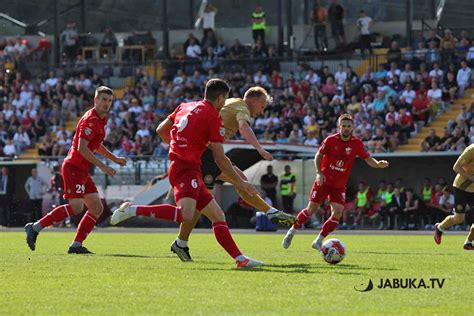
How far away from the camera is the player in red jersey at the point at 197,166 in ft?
43.1

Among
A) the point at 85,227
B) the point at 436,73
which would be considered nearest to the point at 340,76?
the point at 436,73

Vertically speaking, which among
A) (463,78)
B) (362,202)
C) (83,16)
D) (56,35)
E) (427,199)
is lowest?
(362,202)

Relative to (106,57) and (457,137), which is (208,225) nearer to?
(457,137)

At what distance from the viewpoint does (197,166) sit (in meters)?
13.5

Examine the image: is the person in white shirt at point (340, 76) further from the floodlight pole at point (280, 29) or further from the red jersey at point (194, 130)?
the red jersey at point (194, 130)

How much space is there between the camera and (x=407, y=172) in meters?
32.9

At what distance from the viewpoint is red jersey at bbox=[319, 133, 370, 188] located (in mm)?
18734

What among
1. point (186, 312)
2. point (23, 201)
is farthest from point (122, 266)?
point (23, 201)

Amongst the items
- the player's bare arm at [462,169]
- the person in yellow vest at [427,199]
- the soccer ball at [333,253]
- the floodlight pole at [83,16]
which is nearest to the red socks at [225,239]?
the soccer ball at [333,253]

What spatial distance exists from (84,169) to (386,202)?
54.0ft

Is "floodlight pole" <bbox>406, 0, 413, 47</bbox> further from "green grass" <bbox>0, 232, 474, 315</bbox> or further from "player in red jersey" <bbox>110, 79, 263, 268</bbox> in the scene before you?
"player in red jersey" <bbox>110, 79, 263, 268</bbox>

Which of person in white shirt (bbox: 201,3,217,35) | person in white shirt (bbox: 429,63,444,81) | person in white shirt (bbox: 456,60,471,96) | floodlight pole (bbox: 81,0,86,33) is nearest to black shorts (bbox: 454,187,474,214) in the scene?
person in white shirt (bbox: 429,63,444,81)

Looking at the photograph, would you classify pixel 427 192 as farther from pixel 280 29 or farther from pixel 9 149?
pixel 9 149

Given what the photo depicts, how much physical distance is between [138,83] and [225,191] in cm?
1054
